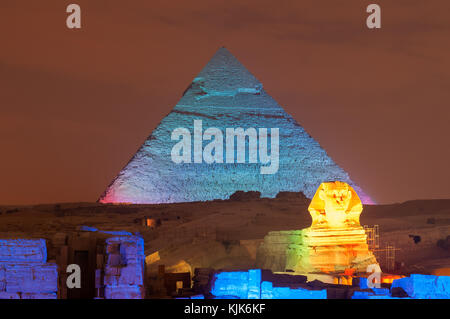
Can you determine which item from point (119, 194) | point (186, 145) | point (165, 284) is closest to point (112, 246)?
point (165, 284)

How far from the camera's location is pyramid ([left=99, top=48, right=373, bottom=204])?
3935 inches

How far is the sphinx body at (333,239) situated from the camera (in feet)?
64.6

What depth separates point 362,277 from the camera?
17.8 metres

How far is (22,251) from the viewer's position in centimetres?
1437

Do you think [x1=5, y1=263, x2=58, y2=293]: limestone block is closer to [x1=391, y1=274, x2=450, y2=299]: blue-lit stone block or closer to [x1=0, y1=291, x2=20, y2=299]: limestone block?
[x1=0, y1=291, x2=20, y2=299]: limestone block

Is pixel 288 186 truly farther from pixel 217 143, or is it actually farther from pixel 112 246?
pixel 112 246

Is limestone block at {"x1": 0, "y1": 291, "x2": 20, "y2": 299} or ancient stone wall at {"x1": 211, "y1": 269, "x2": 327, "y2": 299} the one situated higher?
limestone block at {"x1": 0, "y1": 291, "x2": 20, "y2": 299}

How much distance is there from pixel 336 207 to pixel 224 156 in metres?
82.8

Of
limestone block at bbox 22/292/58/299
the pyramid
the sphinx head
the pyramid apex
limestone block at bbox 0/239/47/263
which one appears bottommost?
limestone block at bbox 22/292/58/299

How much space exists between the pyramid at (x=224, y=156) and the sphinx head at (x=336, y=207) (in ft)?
248

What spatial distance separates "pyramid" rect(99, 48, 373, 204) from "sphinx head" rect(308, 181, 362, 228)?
248 feet

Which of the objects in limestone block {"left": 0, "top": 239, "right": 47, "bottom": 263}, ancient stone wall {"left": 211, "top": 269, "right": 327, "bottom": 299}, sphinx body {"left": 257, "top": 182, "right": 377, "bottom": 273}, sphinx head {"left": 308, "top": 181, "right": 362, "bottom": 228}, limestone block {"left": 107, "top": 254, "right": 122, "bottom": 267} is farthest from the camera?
sphinx head {"left": 308, "top": 181, "right": 362, "bottom": 228}

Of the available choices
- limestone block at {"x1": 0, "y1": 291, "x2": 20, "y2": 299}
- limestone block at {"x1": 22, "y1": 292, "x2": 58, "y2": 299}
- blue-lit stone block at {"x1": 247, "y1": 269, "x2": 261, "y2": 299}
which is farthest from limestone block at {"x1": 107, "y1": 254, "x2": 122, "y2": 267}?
blue-lit stone block at {"x1": 247, "y1": 269, "x2": 261, "y2": 299}

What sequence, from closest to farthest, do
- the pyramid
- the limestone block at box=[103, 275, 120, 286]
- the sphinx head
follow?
the limestone block at box=[103, 275, 120, 286] < the sphinx head < the pyramid
